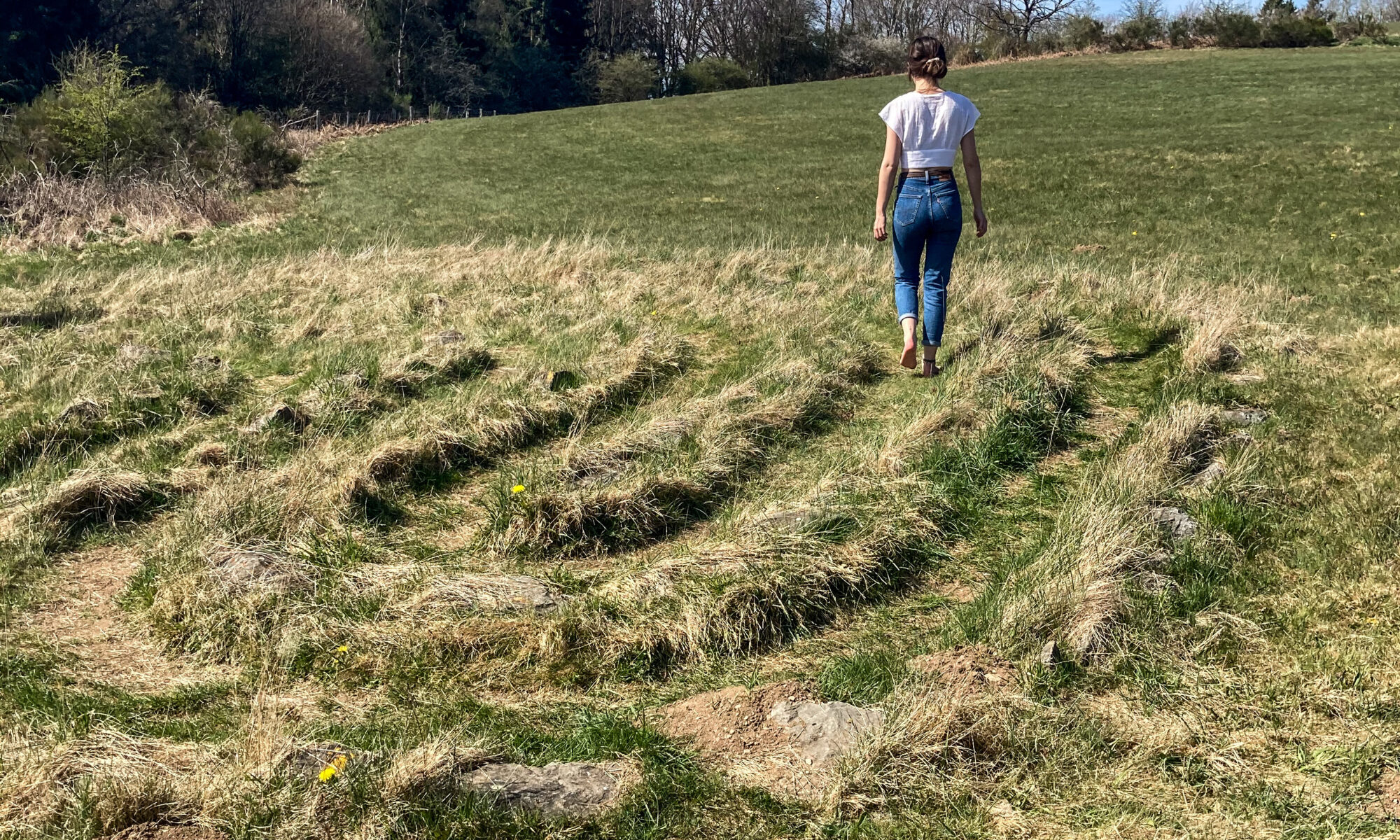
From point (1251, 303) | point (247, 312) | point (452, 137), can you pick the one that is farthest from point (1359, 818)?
point (452, 137)

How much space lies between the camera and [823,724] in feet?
10.2

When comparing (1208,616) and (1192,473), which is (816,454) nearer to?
(1192,473)

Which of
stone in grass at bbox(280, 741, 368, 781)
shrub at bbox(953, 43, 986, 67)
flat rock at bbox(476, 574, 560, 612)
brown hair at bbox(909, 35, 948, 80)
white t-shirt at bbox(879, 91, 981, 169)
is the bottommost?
stone in grass at bbox(280, 741, 368, 781)

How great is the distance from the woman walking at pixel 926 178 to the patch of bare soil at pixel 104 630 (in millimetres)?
4283

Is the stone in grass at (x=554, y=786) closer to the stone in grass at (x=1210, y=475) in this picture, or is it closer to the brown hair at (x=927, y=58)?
the stone in grass at (x=1210, y=475)

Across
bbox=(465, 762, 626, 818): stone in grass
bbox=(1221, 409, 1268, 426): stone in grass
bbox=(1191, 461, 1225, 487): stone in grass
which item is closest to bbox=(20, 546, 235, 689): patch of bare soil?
bbox=(465, 762, 626, 818): stone in grass

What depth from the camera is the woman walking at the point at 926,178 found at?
598cm

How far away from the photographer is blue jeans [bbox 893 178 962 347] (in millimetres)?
6125

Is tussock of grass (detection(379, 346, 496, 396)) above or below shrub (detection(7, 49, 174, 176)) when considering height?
below

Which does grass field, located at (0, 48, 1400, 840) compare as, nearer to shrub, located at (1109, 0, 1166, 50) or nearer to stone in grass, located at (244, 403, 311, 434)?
stone in grass, located at (244, 403, 311, 434)

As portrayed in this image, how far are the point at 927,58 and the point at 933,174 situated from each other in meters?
0.67

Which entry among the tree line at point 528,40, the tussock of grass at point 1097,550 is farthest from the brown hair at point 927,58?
the tree line at point 528,40

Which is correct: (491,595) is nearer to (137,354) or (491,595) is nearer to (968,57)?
(137,354)

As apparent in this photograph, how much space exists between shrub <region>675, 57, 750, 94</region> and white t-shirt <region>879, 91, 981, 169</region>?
49.2 m
